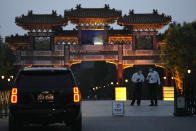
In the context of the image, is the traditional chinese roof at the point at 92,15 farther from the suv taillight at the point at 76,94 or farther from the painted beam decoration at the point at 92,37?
the suv taillight at the point at 76,94

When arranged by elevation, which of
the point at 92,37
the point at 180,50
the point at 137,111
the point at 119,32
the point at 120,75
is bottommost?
the point at 137,111

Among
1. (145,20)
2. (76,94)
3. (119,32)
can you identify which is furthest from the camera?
(119,32)

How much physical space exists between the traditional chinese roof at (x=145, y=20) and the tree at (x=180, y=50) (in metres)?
1.41

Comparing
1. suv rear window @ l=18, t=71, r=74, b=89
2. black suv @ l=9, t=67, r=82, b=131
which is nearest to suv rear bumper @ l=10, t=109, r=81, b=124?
black suv @ l=9, t=67, r=82, b=131

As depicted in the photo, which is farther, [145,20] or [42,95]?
[145,20]

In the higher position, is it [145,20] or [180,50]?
[145,20]

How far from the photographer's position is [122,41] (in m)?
52.4

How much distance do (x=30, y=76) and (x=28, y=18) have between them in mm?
40873

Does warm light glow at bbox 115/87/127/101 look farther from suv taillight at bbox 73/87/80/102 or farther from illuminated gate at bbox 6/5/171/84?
suv taillight at bbox 73/87/80/102

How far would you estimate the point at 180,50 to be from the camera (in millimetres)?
47469

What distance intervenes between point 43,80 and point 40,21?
40.0 m

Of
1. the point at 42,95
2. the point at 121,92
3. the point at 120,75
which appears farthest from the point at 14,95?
the point at 120,75

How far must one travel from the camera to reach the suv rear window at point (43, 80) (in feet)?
36.1

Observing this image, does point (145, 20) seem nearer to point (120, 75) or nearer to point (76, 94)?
point (120, 75)
